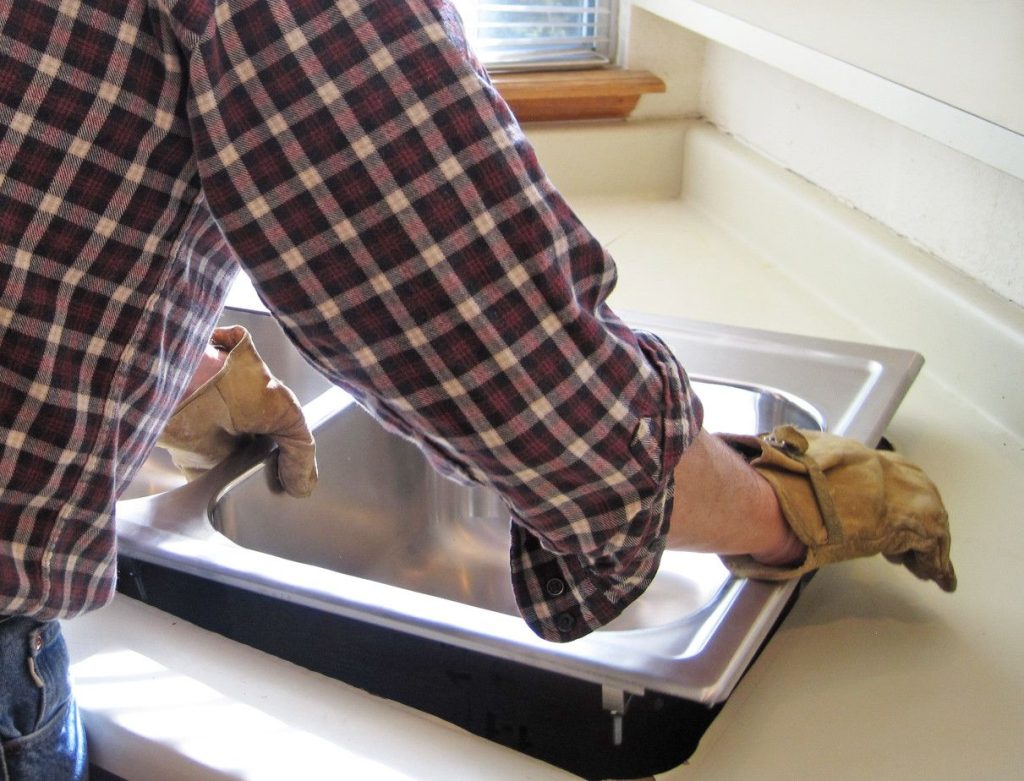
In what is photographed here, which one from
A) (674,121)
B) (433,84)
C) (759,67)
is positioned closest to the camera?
(433,84)

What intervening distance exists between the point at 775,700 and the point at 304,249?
1.40ft

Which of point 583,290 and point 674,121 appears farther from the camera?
point 674,121

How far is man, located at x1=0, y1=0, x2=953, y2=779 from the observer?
1.45 ft

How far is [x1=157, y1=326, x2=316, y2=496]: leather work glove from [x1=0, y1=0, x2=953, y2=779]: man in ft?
1.07

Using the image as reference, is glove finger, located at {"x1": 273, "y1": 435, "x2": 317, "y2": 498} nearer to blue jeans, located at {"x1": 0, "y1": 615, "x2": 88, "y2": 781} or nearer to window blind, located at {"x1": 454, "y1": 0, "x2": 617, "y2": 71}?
blue jeans, located at {"x1": 0, "y1": 615, "x2": 88, "y2": 781}

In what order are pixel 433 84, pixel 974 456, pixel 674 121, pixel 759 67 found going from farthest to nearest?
pixel 674 121
pixel 759 67
pixel 974 456
pixel 433 84

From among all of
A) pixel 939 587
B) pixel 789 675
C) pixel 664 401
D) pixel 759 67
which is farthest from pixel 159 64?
pixel 759 67

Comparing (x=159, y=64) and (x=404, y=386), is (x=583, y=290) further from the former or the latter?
(x=159, y=64)

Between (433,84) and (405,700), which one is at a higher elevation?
(433,84)

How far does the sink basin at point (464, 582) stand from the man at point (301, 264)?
0.44 feet

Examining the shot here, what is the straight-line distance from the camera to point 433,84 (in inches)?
17.5

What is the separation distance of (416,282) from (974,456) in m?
0.68

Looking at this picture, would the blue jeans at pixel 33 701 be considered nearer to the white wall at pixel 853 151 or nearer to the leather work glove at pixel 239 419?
the leather work glove at pixel 239 419

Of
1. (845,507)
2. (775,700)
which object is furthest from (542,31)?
(775,700)
